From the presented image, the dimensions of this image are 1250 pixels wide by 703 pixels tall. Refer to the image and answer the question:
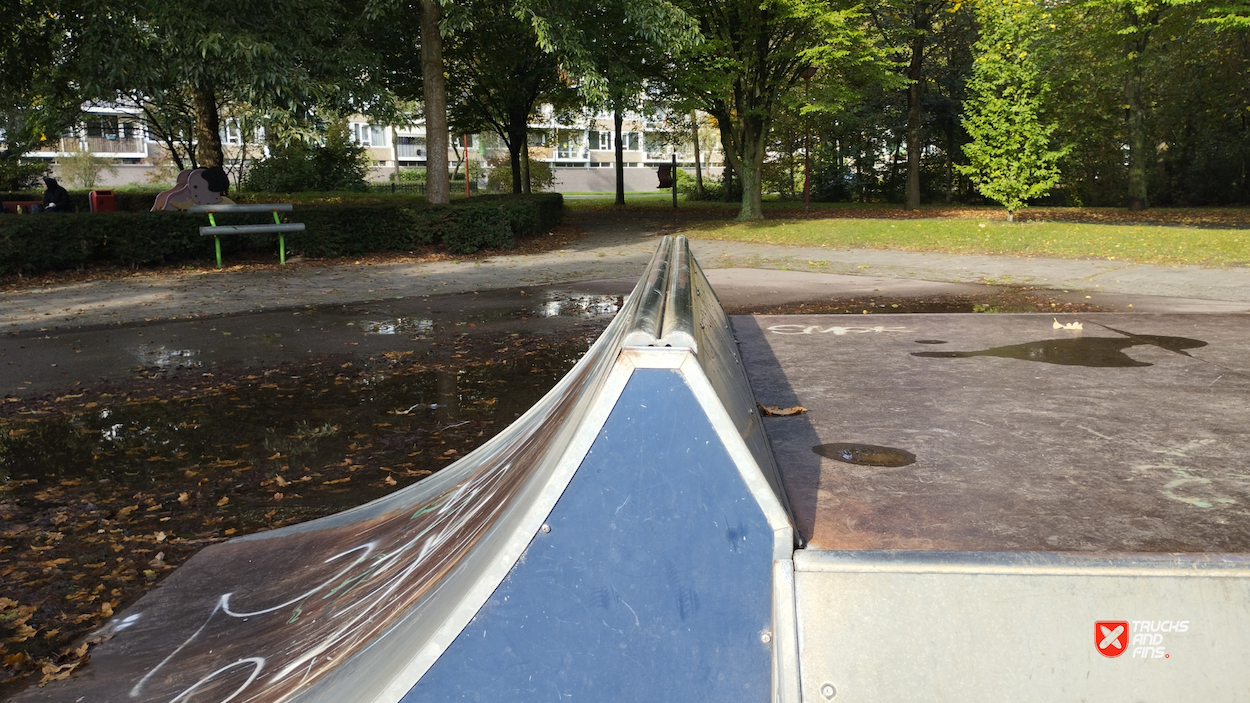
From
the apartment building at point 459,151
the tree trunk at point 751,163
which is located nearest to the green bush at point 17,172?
the apartment building at point 459,151

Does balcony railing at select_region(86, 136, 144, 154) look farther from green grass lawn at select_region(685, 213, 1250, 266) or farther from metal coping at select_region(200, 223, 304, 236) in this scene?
green grass lawn at select_region(685, 213, 1250, 266)

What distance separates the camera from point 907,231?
21453mm

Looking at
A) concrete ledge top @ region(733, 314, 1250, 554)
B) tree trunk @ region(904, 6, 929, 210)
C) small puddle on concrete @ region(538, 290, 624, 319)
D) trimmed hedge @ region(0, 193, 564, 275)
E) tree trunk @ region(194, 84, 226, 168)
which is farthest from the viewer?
tree trunk @ region(904, 6, 929, 210)

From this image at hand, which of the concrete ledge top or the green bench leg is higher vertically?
the green bench leg

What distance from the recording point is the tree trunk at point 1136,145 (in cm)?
2806

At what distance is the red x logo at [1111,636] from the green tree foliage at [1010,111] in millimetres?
22923

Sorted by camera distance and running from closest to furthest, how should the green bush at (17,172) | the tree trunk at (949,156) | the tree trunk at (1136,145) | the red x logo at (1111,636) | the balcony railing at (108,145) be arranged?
the red x logo at (1111,636), the tree trunk at (1136,145), the green bush at (17,172), the tree trunk at (949,156), the balcony railing at (108,145)

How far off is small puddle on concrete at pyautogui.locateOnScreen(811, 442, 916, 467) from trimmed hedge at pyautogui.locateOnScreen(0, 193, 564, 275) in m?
15.6

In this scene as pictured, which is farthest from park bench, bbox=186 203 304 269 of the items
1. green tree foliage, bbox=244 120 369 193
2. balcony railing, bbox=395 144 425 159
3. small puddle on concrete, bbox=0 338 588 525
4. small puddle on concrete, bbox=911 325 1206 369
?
balcony railing, bbox=395 144 425 159

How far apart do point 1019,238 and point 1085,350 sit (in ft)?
54.9

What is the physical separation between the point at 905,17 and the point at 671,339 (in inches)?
1391

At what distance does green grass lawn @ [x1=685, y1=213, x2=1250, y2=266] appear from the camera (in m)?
16.8

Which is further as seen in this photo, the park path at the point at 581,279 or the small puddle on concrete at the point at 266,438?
the park path at the point at 581,279

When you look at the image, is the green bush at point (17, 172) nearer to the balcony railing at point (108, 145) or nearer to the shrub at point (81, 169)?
the shrub at point (81, 169)
